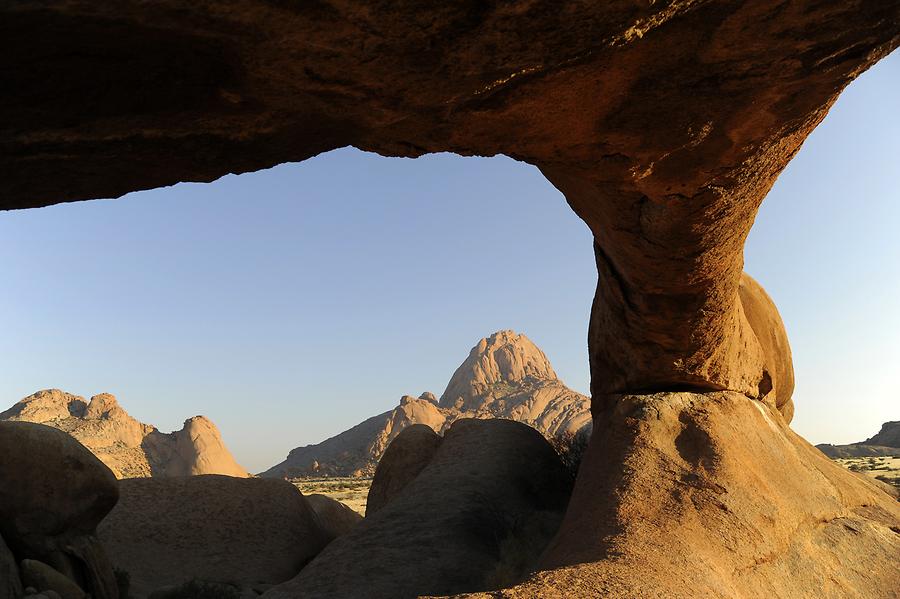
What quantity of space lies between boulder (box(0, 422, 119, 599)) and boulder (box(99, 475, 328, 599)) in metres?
1.68

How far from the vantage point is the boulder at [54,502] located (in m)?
7.36

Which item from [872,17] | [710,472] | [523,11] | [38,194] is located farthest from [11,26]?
[710,472]

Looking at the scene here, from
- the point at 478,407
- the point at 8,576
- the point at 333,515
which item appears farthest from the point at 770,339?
the point at 478,407

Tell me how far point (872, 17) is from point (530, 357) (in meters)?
108

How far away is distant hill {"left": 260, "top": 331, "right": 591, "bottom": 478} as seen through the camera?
227ft

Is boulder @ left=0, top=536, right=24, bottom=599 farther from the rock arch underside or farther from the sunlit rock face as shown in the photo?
the sunlit rock face

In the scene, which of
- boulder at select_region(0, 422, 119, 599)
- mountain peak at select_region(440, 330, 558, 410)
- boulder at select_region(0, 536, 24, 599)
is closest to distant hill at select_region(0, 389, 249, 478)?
boulder at select_region(0, 422, 119, 599)

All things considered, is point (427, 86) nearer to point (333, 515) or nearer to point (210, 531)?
point (210, 531)

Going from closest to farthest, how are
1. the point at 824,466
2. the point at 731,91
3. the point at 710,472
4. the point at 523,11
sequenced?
1. the point at 523,11
2. the point at 731,91
3. the point at 710,472
4. the point at 824,466

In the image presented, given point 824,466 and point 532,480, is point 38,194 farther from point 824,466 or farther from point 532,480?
point 824,466

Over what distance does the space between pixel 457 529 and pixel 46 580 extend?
4529 mm

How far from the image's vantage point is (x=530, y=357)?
111250 mm

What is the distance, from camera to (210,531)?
36.9 ft

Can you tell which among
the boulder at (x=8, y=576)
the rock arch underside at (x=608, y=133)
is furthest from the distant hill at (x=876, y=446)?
the boulder at (x=8, y=576)
